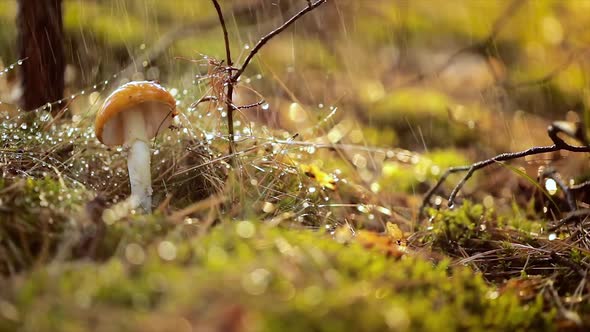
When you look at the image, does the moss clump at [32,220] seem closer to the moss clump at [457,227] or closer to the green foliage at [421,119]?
the moss clump at [457,227]

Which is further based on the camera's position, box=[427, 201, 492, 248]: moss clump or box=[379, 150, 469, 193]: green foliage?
box=[379, 150, 469, 193]: green foliage

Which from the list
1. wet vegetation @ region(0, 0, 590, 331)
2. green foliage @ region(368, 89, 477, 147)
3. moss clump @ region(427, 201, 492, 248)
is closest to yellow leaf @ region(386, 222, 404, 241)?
wet vegetation @ region(0, 0, 590, 331)

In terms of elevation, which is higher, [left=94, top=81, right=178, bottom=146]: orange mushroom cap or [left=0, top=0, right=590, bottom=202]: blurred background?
[left=94, top=81, right=178, bottom=146]: orange mushroom cap

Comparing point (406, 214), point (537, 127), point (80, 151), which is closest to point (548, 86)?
point (537, 127)

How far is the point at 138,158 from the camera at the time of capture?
203cm

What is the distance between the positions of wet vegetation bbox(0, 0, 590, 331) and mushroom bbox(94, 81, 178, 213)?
10 centimetres

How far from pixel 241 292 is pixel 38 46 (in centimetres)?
209

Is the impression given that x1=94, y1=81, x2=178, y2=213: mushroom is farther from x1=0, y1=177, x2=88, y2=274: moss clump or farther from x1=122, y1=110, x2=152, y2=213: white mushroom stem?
x1=0, y1=177, x2=88, y2=274: moss clump

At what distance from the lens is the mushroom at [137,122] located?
6.31 feet

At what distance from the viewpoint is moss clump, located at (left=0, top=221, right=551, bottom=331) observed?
3.22 ft

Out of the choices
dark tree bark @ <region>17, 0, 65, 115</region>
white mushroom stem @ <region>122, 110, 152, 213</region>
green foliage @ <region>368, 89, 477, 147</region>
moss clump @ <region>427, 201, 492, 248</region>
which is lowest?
green foliage @ <region>368, 89, 477, 147</region>

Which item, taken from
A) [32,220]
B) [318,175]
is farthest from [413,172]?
[32,220]

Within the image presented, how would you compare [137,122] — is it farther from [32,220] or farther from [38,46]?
[38,46]

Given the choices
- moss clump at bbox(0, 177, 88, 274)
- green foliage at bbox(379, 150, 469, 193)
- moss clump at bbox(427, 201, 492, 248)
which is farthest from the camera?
green foliage at bbox(379, 150, 469, 193)
